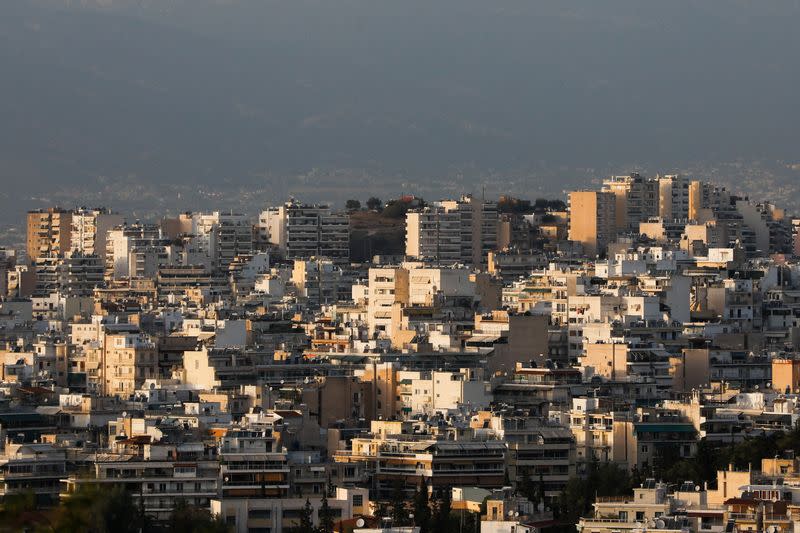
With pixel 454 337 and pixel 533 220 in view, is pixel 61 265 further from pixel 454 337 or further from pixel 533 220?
pixel 454 337

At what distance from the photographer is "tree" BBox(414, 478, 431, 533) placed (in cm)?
5141

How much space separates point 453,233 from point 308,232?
319 inches

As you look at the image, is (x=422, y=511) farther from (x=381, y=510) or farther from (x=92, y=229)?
(x=92, y=229)

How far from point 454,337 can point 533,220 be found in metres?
66.9

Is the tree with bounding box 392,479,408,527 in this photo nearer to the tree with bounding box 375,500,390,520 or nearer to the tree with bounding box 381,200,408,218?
the tree with bounding box 375,500,390,520

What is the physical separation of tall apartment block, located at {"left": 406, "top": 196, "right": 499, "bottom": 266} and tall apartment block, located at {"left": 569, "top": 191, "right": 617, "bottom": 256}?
3.41m

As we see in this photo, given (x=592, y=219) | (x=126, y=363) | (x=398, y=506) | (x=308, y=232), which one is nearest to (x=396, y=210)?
(x=308, y=232)

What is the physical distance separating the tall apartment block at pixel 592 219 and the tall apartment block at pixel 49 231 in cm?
2236

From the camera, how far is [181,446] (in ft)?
186

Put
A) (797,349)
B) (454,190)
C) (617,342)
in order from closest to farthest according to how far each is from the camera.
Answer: (617,342), (797,349), (454,190)

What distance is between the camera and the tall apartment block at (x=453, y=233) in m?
140

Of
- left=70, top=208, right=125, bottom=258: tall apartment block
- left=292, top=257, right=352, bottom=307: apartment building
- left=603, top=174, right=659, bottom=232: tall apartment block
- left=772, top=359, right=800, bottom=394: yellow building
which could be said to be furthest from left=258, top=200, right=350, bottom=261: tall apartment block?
left=772, top=359, right=800, bottom=394: yellow building

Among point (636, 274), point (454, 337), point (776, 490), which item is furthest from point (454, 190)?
point (776, 490)

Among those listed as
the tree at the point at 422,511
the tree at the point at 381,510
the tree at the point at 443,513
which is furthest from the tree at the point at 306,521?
the tree at the point at 443,513
